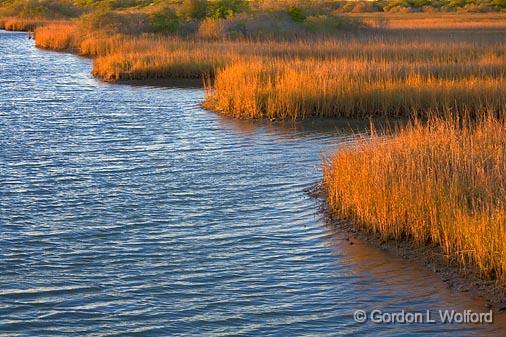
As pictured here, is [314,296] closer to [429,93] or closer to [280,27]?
[429,93]

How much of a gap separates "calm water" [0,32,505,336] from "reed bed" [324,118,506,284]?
41cm

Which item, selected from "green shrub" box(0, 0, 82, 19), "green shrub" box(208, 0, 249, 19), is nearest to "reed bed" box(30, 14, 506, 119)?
"green shrub" box(208, 0, 249, 19)

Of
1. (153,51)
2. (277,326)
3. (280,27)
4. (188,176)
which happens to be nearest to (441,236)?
(277,326)

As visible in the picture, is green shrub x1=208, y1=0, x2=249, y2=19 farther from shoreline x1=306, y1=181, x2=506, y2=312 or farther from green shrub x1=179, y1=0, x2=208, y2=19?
shoreline x1=306, y1=181, x2=506, y2=312

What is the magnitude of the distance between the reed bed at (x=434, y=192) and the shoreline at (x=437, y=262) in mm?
78

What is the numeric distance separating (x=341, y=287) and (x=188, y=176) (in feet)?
17.1

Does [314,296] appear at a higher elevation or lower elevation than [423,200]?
lower

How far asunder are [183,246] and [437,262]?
2668 millimetres

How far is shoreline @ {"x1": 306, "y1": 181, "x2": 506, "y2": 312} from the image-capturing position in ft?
25.2

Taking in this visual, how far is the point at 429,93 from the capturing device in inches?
746

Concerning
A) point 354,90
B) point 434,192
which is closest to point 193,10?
point 354,90

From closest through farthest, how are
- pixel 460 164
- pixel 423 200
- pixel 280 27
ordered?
pixel 423 200 < pixel 460 164 < pixel 280 27

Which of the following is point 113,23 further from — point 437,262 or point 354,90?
point 437,262

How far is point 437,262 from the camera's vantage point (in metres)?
8.65
